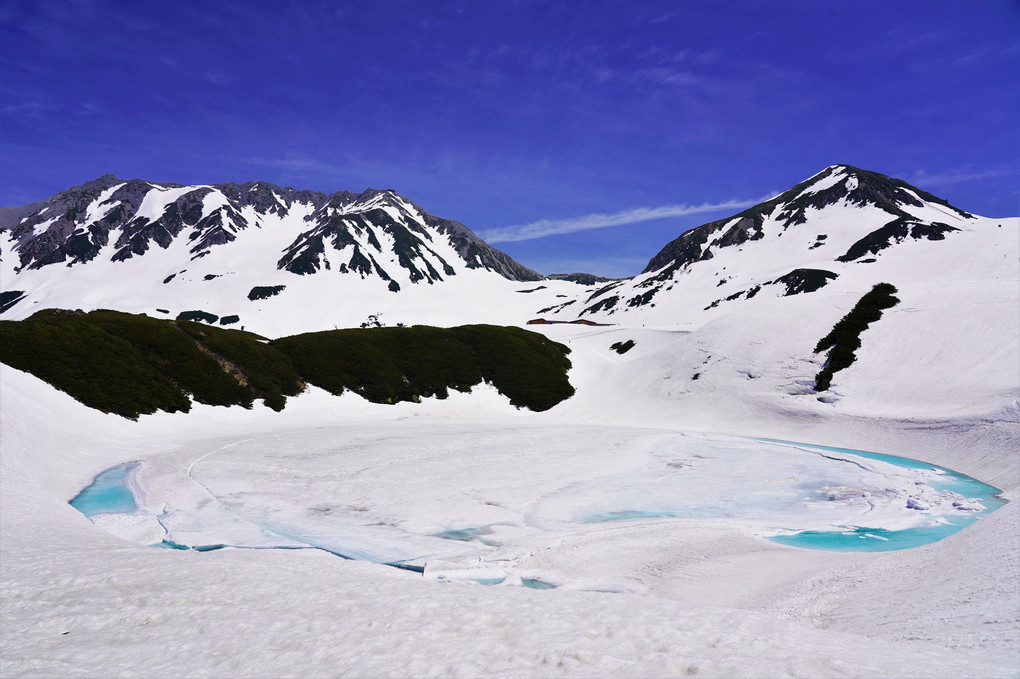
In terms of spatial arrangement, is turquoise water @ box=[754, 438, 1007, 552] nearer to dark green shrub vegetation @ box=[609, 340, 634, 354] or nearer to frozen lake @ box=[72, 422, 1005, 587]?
frozen lake @ box=[72, 422, 1005, 587]

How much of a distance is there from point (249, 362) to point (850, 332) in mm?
46106

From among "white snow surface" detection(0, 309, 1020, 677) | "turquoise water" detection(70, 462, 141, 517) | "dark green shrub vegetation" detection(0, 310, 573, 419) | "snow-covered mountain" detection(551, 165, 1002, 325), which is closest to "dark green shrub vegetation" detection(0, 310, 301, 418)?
"dark green shrub vegetation" detection(0, 310, 573, 419)

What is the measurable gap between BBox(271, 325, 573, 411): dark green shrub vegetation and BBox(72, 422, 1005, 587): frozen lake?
629 inches

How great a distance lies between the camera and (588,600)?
22.6 feet

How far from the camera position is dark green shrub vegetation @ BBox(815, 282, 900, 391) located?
115ft

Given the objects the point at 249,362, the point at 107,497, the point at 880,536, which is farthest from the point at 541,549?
the point at 249,362

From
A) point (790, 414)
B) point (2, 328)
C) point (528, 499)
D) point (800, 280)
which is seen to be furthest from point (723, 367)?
point (800, 280)

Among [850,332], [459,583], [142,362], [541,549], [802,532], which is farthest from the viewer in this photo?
[850,332]

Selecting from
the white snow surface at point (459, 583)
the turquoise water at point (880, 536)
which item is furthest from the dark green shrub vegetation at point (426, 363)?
the turquoise water at point (880, 536)

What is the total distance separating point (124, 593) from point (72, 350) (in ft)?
99.0

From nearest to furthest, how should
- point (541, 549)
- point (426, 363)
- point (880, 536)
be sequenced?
point (541, 549) < point (880, 536) < point (426, 363)

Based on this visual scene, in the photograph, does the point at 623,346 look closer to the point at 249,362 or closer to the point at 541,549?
the point at 249,362

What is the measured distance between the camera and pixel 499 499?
1634 cm

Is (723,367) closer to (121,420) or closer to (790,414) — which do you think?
(790,414)
